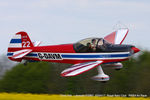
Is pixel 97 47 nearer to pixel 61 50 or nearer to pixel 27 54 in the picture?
pixel 61 50

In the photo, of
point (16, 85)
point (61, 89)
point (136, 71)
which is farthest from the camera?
point (16, 85)

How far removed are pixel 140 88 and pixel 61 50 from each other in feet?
21.1

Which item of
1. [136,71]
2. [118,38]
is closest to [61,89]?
[136,71]

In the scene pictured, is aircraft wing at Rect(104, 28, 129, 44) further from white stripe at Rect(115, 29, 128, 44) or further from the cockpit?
the cockpit

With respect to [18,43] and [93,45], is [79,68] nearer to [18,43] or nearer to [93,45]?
[93,45]

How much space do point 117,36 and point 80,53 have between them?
406cm

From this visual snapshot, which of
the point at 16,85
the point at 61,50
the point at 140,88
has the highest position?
the point at 61,50

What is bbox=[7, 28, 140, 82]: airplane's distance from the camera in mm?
16494

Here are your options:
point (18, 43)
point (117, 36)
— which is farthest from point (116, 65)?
point (18, 43)

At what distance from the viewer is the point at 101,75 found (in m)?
16.3

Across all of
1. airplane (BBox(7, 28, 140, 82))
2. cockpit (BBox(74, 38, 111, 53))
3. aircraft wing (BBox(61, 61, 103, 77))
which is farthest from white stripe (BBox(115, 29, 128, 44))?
aircraft wing (BBox(61, 61, 103, 77))

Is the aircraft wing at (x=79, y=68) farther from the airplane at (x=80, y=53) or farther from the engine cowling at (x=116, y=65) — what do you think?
the engine cowling at (x=116, y=65)

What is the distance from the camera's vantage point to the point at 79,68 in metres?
15.9

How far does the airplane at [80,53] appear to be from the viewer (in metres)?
16.5
